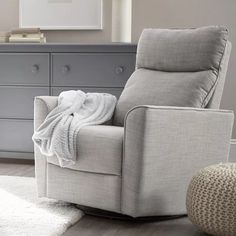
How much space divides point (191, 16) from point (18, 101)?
53.2 inches

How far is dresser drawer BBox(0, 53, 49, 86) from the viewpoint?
3605 mm

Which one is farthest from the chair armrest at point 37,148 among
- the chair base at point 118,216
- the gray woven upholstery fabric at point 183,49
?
the gray woven upholstery fabric at point 183,49

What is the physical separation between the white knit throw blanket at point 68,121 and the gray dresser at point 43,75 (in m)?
0.72

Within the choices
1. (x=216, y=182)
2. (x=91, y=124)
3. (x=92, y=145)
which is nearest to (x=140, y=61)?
(x=91, y=124)

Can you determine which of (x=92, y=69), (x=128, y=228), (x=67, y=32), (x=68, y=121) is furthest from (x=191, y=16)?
(x=128, y=228)

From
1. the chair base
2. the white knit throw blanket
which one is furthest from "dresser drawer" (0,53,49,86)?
the chair base

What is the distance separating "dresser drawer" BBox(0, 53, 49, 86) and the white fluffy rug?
915mm

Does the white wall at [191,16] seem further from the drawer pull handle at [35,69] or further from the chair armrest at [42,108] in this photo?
the chair armrest at [42,108]

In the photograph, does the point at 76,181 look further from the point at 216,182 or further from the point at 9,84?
the point at 9,84

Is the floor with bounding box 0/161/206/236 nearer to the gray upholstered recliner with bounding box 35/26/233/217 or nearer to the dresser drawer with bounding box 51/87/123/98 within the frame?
the gray upholstered recliner with bounding box 35/26/233/217

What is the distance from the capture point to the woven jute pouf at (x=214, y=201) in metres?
2.09

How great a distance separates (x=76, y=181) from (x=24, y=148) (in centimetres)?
130

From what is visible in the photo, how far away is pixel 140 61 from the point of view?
9.62 feet

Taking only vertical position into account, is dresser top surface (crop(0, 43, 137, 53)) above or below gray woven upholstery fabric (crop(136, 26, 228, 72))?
below
